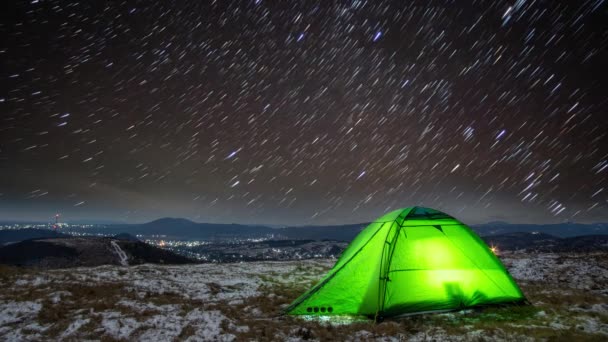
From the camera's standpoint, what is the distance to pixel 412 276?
9.91m

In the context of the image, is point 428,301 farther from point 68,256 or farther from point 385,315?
point 68,256

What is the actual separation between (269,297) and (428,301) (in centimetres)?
677

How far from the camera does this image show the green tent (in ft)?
31.5

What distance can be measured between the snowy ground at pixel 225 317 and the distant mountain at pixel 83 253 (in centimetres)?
11663

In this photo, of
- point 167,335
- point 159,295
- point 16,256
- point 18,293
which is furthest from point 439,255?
point 16,256

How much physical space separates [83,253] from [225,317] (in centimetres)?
16561

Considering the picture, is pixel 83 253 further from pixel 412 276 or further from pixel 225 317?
pixel 412 276

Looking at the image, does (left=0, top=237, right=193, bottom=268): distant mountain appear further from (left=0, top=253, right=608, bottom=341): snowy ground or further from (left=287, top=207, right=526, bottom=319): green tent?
(left=287, top=207, right=526, bottom=319): green tent

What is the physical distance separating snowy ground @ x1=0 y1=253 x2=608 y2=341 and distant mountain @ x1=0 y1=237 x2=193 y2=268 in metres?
117

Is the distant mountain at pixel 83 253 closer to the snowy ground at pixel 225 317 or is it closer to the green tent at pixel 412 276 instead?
the snowy ground at pixel 225 317

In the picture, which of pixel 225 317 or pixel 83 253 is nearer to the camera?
pixel 225 317

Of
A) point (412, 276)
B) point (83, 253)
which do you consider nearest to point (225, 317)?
point (412, 276)

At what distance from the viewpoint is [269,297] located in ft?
42.9

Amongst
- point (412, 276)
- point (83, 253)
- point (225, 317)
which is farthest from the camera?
point (83, 253)
